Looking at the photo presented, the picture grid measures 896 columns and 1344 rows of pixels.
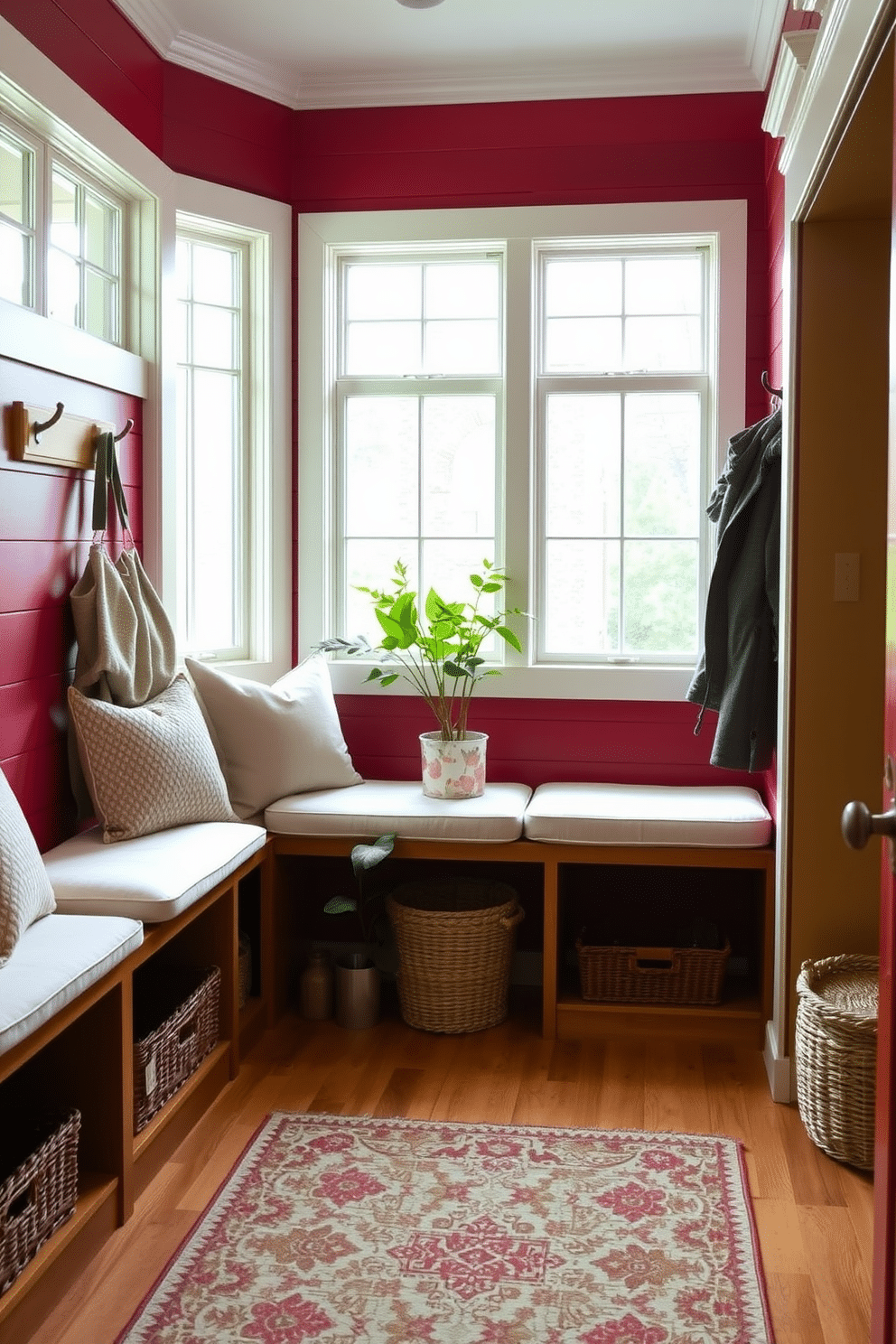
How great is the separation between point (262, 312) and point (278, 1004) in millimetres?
2194

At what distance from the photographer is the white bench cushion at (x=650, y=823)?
3.46 metres

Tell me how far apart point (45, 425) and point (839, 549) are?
1.92 metres

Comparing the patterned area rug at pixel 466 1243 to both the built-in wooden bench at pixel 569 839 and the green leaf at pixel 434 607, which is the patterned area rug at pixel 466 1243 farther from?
the green leaf at pixel 434 607

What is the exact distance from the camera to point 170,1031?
2.82m

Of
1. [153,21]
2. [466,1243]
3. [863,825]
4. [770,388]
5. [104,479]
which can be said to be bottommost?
[466,1243]

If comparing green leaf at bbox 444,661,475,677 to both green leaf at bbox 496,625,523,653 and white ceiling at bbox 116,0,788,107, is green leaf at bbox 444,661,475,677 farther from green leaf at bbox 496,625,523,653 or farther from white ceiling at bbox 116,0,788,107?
white ceiling at bbox 116,0,788,107

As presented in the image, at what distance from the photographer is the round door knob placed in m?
1.46

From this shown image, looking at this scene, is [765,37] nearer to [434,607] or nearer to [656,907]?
[434,607]

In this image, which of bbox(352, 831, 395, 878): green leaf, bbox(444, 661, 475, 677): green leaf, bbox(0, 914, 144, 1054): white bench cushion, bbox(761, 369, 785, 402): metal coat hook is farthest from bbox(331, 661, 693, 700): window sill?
bbox(0, 914, 144, 1054): white bench cushion

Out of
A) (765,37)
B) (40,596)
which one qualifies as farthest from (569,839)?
(765,37)

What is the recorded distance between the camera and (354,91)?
3.97 meters

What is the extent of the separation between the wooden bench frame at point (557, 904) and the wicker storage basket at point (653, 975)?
42mm

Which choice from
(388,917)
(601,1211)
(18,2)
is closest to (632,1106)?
(601,1211)

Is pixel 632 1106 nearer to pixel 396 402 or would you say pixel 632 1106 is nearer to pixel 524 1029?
pixel 524 1029
